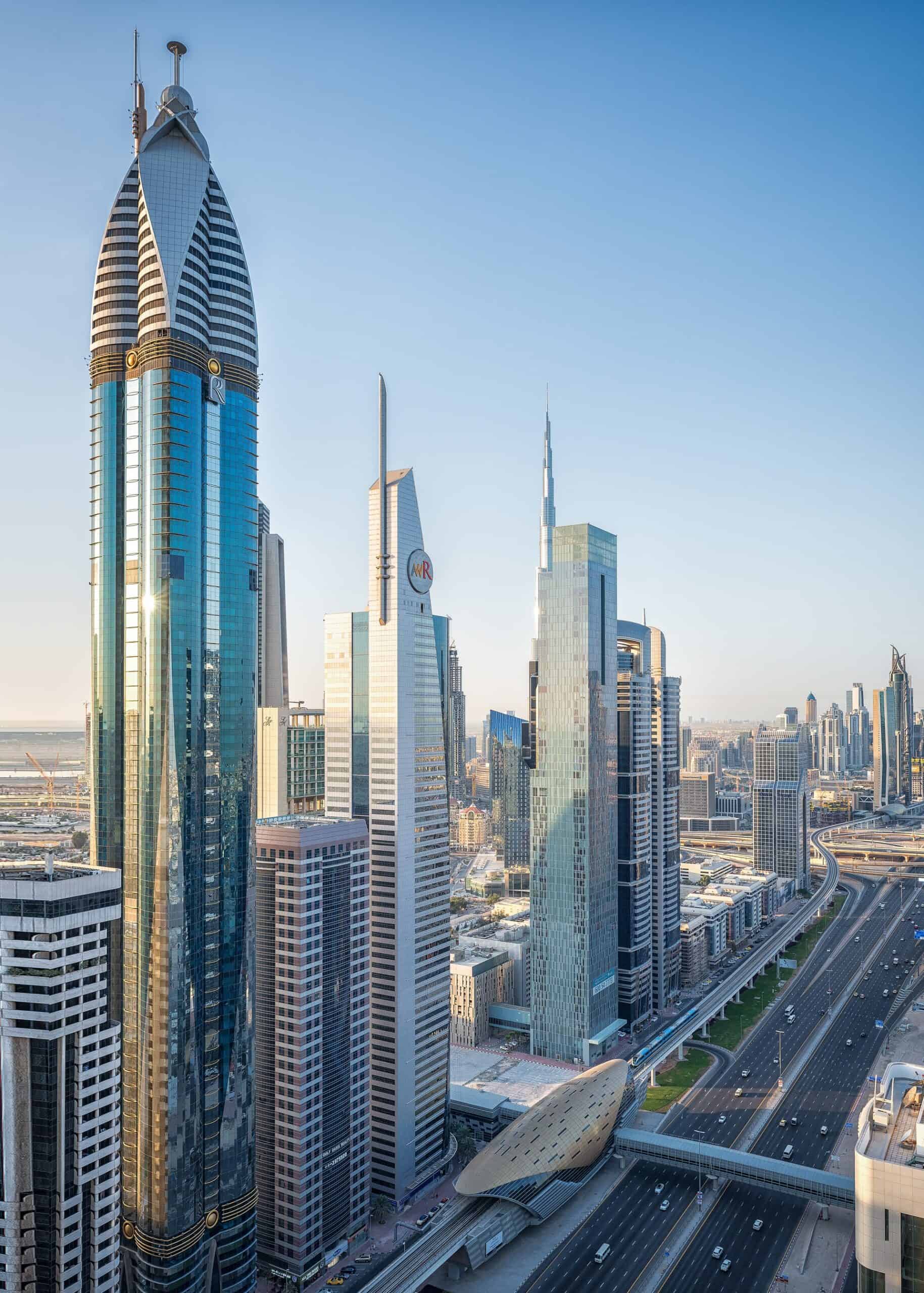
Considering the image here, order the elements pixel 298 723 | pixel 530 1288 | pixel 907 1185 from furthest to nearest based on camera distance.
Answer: pixel 298 723 → pixel 530 1288 → pixel 907 1185

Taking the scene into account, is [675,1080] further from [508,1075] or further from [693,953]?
[693,953]

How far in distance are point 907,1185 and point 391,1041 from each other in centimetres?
5727

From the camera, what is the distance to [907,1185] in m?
55.8

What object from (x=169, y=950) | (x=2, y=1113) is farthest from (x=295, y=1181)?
(x=2, y=1113)

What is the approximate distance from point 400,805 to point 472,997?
55872 mm

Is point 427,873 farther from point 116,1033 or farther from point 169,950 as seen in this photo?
point 116,1033

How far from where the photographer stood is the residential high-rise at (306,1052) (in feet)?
283

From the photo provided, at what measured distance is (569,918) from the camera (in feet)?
458

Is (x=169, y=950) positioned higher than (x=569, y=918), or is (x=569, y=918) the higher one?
(x=169, y=950)

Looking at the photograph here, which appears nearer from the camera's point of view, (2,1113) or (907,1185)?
(907,1185)

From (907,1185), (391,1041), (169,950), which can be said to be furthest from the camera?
(391,1041)

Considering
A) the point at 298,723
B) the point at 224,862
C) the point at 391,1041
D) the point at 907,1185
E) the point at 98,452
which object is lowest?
the point at 391,1041

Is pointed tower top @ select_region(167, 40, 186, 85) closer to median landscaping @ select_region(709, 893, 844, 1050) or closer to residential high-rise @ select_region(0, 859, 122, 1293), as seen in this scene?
residential high-rise @ select_region(0, 859, 122, 1293)

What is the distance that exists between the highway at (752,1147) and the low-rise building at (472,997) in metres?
34.1
